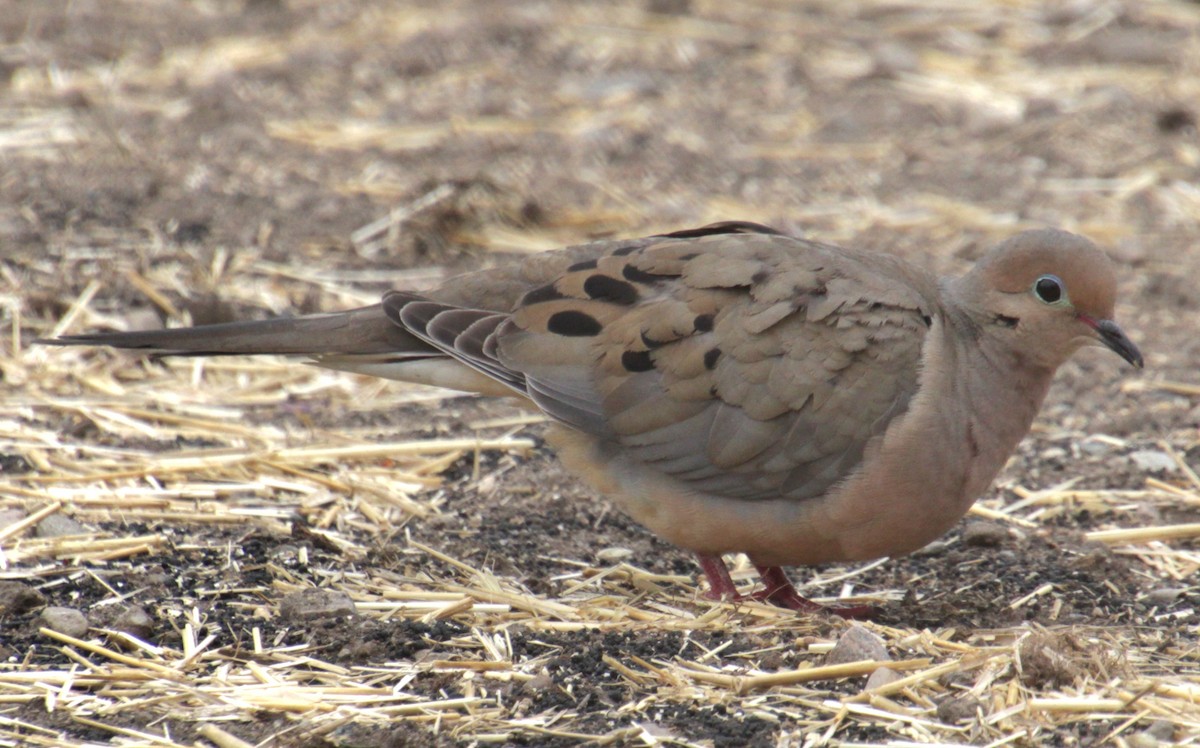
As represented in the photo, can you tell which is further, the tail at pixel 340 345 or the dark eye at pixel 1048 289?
the tail at pixel 340 345

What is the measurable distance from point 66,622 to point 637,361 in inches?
65.4

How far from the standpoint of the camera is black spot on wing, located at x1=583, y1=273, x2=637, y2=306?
167 inches

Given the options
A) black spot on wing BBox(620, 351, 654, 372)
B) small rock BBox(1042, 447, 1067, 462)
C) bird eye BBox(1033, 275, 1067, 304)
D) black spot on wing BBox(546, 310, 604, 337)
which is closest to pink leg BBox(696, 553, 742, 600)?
black spot on wing BBox(620, 351, 654, 372)

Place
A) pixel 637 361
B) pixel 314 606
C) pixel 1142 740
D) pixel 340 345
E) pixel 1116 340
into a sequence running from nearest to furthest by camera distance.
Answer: pixel 1142 740 < pixel 314 606 < pixel 1116 340 < pixel 637 361 < pixel 340 345

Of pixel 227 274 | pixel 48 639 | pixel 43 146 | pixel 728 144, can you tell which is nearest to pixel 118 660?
pixel 48 639

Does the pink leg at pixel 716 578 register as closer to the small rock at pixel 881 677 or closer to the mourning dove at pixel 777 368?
the mourning dove at pixel 777 368

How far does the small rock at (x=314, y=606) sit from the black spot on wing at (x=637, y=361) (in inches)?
40.1

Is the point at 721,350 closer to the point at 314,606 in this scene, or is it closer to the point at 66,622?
the point at 314,606

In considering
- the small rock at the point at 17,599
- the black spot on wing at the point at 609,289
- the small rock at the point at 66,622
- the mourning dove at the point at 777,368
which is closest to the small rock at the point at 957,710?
the mourning dove at the point at 777,368

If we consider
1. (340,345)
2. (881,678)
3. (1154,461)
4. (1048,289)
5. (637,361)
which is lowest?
(1154,461)

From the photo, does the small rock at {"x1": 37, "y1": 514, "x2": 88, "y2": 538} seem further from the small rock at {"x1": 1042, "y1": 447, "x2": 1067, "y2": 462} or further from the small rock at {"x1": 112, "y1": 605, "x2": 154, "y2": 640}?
the small rock at {"x1": 1042, "y1": 447, "x2": 1067, "y2": 462}

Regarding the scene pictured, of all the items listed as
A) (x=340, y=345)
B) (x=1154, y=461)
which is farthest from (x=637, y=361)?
(x=1154, y=461)

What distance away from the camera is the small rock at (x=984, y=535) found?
4625mm

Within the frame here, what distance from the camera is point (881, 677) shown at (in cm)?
346
